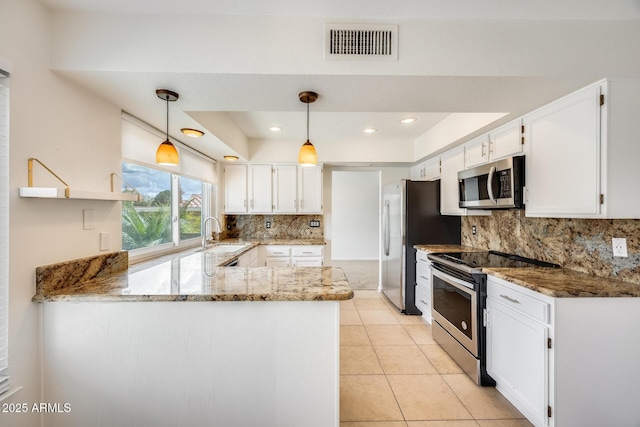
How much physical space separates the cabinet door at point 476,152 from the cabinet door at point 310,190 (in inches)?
78.1

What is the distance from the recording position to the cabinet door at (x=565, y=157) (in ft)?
5.11

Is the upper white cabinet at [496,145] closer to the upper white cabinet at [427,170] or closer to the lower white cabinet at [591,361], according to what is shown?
the upper white cabinet at [427,170]

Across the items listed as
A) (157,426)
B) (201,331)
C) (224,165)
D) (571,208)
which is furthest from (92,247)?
(571,208)

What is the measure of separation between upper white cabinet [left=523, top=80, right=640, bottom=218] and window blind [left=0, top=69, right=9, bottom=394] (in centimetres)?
298

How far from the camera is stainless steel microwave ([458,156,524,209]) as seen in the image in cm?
206

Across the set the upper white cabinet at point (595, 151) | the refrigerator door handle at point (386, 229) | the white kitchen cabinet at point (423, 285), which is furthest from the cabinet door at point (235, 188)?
the upper white cabinet at point (595, 151)

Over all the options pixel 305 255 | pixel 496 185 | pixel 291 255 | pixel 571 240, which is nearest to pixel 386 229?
pixel 305 255

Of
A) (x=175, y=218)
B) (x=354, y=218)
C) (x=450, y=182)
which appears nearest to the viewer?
(x=175, y=218)

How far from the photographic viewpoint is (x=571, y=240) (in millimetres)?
2008

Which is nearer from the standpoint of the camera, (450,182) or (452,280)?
(452,280)

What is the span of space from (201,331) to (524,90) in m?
2.27

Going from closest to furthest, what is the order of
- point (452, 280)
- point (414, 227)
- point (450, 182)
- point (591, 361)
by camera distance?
point (591, 361) < point (452, 280) < point (450, 182) < point (414, 227)

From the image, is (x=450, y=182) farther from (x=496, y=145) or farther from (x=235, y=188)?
(x=235, y=188)

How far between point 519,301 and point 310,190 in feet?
9.46
